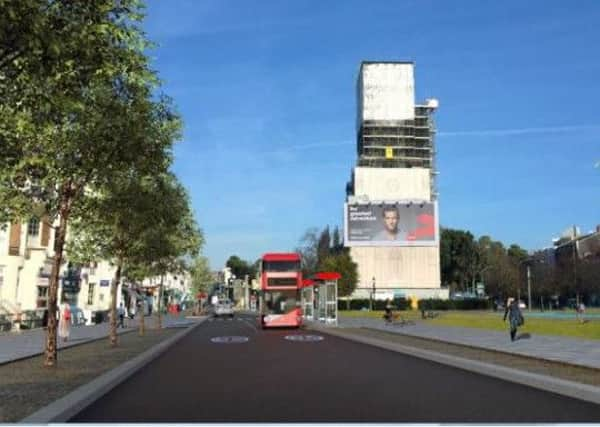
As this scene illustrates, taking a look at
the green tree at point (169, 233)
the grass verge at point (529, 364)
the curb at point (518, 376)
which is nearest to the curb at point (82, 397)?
the green tree at point (169, 233)

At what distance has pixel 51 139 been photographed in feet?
47.3

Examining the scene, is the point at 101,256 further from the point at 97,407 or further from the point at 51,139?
the point at 97,407

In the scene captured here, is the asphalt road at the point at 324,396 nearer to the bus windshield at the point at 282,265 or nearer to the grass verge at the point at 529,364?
the grass verge at the point at 529,364

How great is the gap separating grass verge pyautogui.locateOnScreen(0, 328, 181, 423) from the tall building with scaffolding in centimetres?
8001

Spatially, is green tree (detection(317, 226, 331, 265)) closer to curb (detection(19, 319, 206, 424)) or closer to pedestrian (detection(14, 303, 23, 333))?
pedestrian (detection(14, 303, 23, 333))

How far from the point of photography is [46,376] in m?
13.1

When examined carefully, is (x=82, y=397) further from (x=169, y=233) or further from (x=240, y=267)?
(x=240, y=267)

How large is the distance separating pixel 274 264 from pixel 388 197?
240ft

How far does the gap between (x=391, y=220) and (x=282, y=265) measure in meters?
62.5

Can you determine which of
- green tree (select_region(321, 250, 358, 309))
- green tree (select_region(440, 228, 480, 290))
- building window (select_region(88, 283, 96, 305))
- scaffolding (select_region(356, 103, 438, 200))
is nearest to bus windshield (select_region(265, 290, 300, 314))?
building window (select_region(88, 283, 96, 305))

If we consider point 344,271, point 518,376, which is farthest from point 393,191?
point 518,376

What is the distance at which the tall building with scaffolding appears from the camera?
98.8 m

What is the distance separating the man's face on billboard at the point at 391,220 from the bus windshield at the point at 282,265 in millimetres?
62077

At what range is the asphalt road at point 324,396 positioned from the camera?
29.1ft
